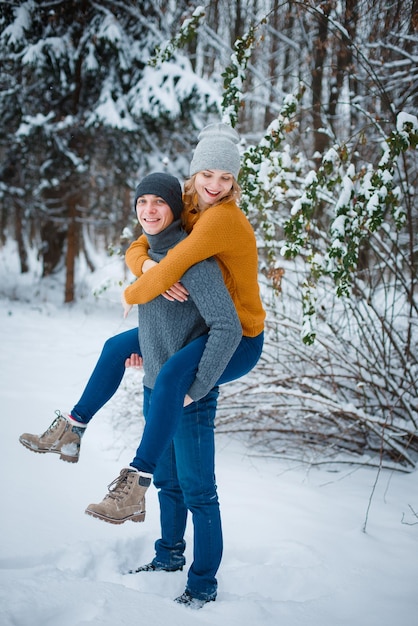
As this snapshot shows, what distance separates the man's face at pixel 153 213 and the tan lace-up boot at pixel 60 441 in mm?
859

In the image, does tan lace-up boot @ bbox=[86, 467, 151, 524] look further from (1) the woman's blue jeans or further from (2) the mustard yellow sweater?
(2) the mustard yellow sweater

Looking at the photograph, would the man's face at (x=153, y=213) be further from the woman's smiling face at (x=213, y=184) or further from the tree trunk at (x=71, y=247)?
the tree trunk at (x=71, y=247)

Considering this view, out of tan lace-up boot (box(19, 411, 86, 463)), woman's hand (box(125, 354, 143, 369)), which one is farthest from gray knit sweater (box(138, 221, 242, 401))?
tan lace-up boot (box(19, 411, 86, 463))

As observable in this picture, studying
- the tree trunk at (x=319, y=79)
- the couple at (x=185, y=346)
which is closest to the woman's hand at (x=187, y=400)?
the couple at (x=185, y=346)

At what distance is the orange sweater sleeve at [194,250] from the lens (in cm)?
165

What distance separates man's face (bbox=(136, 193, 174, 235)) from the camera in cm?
184

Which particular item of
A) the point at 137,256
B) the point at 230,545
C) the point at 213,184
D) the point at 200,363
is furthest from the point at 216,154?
the point at 230,545

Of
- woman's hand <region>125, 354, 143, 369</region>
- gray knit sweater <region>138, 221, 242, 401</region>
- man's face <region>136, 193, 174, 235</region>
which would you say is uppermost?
man's face <region>136, 193, 174, 235</region>

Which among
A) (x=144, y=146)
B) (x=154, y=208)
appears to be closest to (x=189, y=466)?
(x=154, y=208)

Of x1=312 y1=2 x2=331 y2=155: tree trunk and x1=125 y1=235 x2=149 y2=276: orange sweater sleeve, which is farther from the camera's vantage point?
x1=312 y1=2 x2=331 y2=155: tree trunk

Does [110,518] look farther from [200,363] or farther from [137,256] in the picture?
[137,256]

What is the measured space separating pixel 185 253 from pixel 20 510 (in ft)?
5.24

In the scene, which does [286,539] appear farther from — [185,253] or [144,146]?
[144,146]

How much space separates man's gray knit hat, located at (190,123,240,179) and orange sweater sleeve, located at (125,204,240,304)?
7.8 inches
